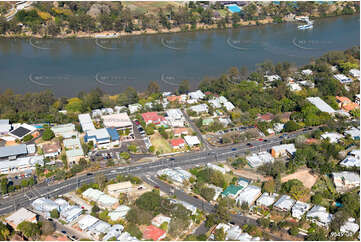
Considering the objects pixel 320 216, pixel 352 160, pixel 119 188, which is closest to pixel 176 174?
pixel 119 188

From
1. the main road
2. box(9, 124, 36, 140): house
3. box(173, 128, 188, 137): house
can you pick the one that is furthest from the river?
the main road

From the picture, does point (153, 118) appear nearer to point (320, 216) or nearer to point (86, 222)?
point (86, 222)

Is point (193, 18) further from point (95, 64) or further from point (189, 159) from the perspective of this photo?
point (189, 159)

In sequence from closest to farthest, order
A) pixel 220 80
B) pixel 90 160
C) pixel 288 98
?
pixel 90 160 < pixel 288 98 < pixel 220 80

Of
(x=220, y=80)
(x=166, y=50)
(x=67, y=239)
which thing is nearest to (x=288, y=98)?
(x=220, y=80)

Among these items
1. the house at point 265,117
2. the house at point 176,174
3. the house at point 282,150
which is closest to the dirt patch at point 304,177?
the house at point 282,150

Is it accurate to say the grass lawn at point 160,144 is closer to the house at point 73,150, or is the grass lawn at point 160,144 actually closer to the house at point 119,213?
the house at point 73,150
